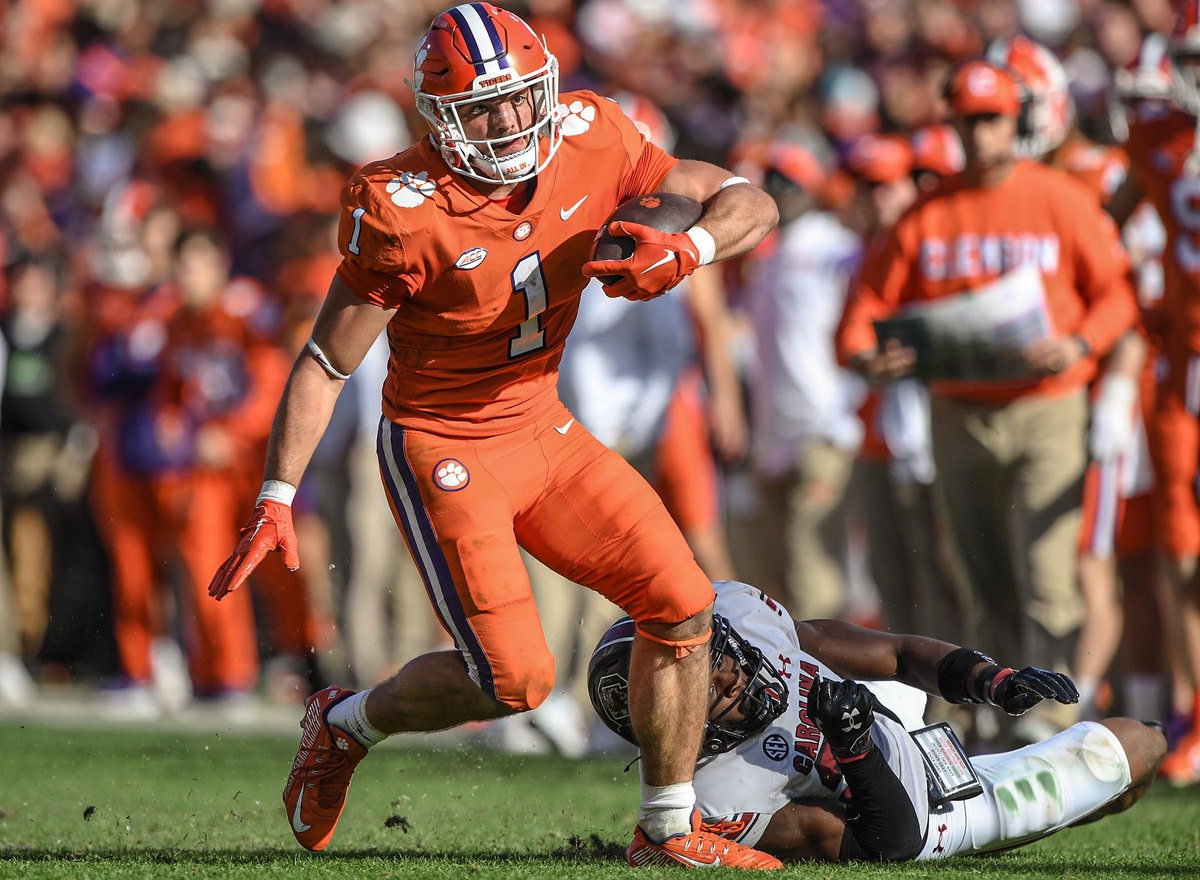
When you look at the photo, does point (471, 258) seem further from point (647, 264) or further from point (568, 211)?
point (647, 264)

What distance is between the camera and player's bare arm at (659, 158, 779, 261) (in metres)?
4.05

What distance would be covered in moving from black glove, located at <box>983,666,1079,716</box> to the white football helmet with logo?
113 inches

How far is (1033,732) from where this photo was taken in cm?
555

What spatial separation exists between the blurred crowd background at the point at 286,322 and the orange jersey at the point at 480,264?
7.55 ft

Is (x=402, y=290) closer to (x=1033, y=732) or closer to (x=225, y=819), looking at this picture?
(x=225, y=819)

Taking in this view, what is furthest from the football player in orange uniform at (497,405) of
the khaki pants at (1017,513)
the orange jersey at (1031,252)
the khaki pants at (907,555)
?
the khaki pants at (907,555)

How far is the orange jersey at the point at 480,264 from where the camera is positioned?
393cm

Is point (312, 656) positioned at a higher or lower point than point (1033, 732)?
lower

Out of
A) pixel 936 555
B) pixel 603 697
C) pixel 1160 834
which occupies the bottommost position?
pixel 936 555

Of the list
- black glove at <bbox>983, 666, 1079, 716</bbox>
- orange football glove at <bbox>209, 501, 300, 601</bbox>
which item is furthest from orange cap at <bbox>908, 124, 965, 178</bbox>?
orange football glove at <bbox>209, 501, 300, 601</bbox>

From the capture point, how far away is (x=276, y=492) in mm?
4035

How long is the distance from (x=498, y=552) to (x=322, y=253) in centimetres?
413

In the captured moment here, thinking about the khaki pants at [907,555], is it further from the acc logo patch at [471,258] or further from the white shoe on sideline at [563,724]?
the acc logo patch at [471,258]

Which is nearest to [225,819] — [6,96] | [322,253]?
[322,253]
